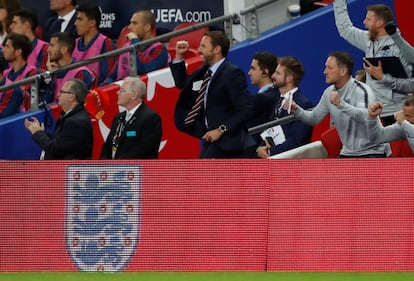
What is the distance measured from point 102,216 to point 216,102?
2025 millimetres

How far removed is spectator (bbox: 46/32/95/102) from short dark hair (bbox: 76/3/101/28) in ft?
1.13

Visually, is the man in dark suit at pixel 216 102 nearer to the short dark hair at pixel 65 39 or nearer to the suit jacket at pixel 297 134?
the suit jacket at pixel 297 134

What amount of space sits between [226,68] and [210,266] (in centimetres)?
233

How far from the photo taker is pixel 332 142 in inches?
586

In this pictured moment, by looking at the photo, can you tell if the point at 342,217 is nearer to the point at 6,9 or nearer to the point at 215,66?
the point at 215,66

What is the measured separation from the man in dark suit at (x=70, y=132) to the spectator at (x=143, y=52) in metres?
2.12

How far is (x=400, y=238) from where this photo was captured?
1309cm

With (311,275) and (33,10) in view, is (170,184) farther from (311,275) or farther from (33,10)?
(33,10)

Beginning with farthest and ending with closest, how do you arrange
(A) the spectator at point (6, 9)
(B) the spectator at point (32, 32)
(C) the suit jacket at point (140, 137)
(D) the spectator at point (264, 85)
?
(A) the spectator at point (6, 9) → (B) the spectator at point (32, 32) → (D) the spectator at point (264, 85) → (C) the suit jacket at point (140, 137)

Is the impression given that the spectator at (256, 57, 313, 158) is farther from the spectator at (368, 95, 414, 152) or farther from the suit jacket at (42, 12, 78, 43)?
the suit jacket at (42, 12, 78, 43)

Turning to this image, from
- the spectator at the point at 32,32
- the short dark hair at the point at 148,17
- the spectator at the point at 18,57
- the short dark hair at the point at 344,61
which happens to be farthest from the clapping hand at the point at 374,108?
the spectator at the point at 32,32

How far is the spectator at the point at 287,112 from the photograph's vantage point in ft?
48.8

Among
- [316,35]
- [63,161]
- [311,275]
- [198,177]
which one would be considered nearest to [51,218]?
[63,161]

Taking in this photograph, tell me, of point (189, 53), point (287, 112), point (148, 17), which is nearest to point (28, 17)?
point (148, 17)
